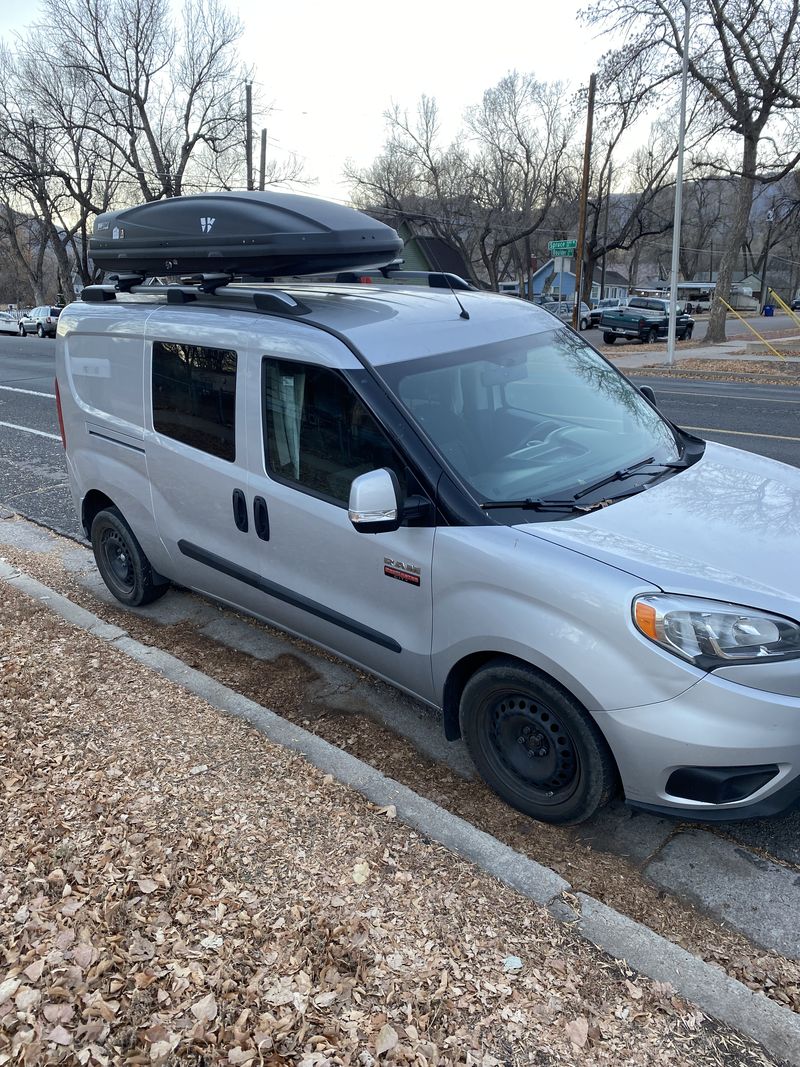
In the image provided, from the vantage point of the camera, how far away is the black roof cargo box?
3.96 meters

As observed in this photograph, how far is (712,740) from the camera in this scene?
257 centimetres

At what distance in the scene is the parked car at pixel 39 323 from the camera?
115 ft

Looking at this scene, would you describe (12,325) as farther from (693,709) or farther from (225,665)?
(693,709)

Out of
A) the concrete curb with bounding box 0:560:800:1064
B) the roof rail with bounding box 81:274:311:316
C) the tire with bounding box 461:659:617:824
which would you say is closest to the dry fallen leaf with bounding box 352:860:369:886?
the concrete curb with bounding box 0:560:800:1064

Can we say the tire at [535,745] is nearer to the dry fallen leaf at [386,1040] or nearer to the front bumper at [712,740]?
the front bumper at [712,740]

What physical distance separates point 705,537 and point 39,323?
37.8 m

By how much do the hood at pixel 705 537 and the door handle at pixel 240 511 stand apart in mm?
1595

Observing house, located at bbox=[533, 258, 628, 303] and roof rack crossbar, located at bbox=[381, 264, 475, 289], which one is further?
house, located at bbox=[533, 258, 628, 303]

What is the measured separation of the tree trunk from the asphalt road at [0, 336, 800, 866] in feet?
35.5

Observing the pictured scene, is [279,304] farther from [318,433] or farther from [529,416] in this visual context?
[529,416]

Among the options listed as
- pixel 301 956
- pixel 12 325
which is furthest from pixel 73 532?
pixel 12 325

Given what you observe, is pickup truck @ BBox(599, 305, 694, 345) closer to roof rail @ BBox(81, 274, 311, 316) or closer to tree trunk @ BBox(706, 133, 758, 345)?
tree trunk @ BBox(706, 133, 758, 345)

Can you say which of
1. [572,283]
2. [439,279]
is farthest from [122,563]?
[572,283]

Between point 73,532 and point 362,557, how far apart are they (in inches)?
168
